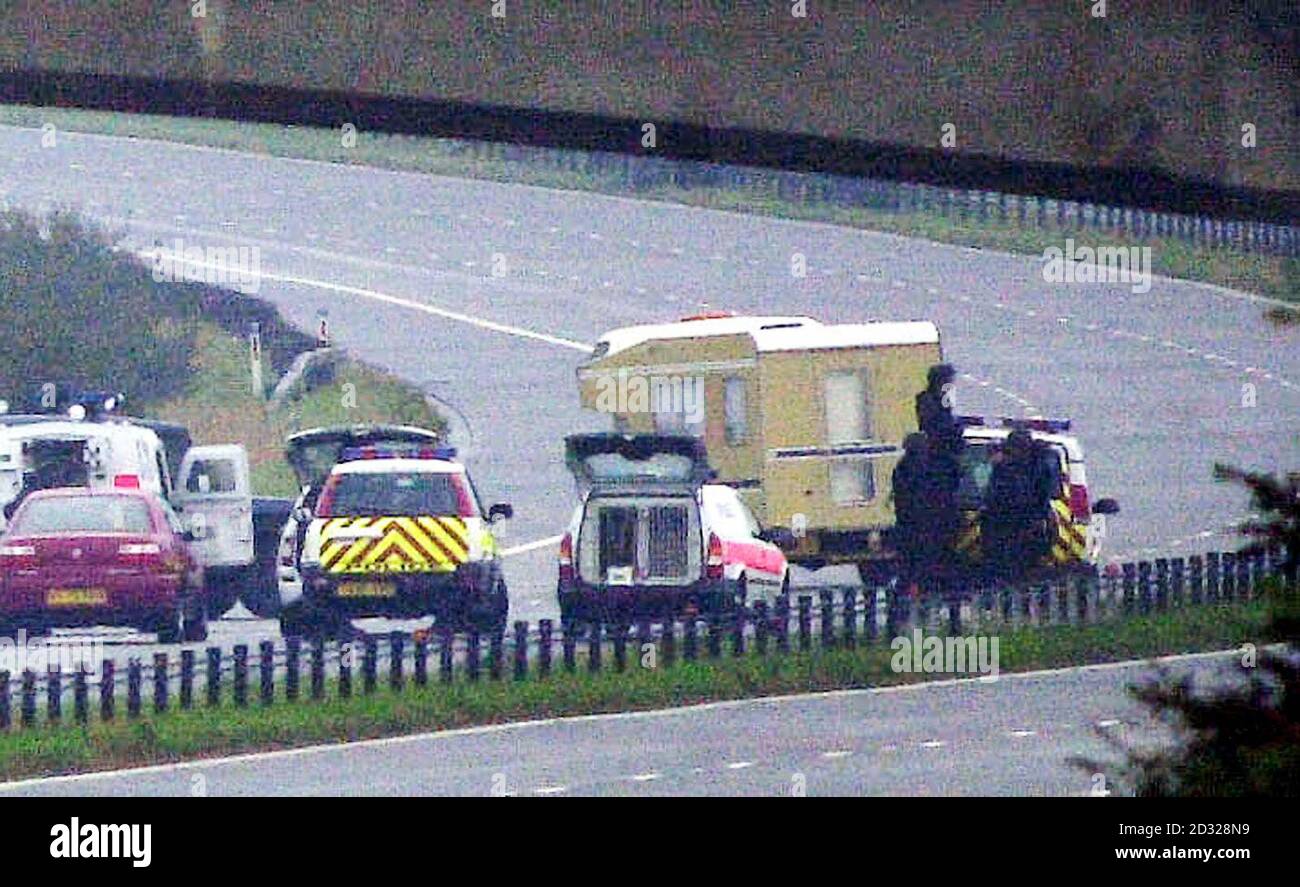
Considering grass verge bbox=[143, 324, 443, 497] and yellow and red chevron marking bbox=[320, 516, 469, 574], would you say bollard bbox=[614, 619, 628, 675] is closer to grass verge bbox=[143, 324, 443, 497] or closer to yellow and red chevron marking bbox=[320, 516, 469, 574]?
yellow and red chevron marking bbox=[320, 516, 469, 574]

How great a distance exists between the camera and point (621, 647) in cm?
1936

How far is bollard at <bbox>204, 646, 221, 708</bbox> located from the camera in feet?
59.9

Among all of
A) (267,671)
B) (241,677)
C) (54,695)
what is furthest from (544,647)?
(54,695)

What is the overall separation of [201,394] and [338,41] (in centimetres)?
875

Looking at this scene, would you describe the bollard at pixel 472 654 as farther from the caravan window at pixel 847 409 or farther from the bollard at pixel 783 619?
the caravan window at pixel 847 409

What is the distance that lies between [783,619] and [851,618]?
498 millimetres

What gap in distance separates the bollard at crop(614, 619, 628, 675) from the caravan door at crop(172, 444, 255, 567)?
2.63 metres

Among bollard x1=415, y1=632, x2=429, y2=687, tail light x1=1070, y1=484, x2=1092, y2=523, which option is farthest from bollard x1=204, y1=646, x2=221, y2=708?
tail light x1=1070, y1=484, x2=1092, y2=523

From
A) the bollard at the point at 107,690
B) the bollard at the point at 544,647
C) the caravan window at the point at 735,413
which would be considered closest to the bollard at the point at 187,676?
the bollard at the point at 107,690

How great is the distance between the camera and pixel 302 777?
17125mm

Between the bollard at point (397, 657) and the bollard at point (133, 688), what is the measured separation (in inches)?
68.2

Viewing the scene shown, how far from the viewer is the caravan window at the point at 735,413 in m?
19.7

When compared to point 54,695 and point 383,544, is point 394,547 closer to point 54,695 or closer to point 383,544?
point 383,544
